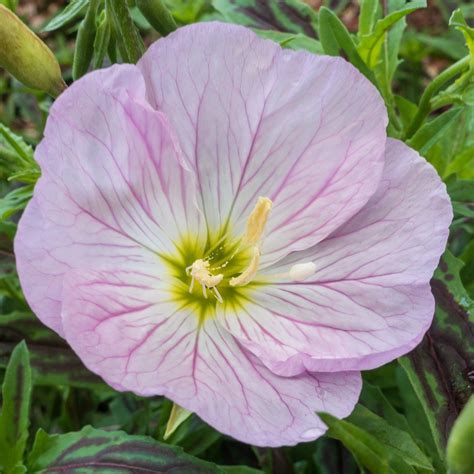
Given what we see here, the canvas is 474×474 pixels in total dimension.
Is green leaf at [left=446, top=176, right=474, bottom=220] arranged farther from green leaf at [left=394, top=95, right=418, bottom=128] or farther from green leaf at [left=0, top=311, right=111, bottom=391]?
green leaf at [left=0, top=311, right=111, bottom=391]

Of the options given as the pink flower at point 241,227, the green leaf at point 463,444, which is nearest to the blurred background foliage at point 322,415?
the green leaf at point 463,444

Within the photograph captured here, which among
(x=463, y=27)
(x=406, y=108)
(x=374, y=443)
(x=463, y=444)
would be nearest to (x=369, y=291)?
(x=374, y=443)

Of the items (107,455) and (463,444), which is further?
(107,455)

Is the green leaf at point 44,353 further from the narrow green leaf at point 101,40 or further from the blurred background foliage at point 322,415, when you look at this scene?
the narrow green leaf at point 101,40

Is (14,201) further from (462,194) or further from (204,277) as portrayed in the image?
(462,194)

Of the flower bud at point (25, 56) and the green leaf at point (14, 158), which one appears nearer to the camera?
the flower bud at point (25, 56)

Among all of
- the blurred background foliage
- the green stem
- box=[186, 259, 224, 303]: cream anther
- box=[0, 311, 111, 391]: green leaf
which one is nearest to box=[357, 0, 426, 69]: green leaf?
the blurred background foliage
